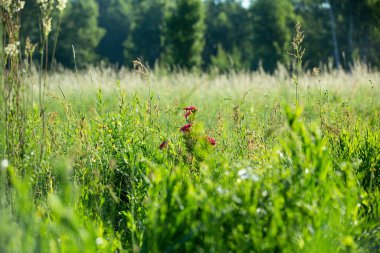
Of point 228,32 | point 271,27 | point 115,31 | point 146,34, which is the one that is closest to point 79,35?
point 146,34

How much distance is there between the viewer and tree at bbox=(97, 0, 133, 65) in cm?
6128

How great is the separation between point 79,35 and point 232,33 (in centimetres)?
1498

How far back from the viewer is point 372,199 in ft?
8.80

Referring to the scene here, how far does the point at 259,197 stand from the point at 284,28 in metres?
32.9

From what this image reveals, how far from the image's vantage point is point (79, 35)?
4353 centimetres

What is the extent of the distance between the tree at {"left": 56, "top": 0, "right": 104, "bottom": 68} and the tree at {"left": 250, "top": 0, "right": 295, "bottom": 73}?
1368cm

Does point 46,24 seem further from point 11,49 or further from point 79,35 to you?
point 79,35

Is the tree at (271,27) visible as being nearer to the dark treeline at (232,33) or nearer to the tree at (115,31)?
the dark treeline at (232,33)

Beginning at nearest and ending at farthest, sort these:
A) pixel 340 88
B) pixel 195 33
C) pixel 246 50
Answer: pixel 340 88 → pixel 195 33 → pixel 246 50

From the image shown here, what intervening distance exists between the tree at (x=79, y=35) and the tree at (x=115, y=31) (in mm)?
10576

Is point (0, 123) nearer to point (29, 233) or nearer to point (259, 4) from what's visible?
point (29, 233)

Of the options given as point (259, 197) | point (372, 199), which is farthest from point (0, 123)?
point (372, 199)

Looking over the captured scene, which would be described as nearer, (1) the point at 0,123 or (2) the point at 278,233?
(2) the point at 278,233

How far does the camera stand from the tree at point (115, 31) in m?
61.3
